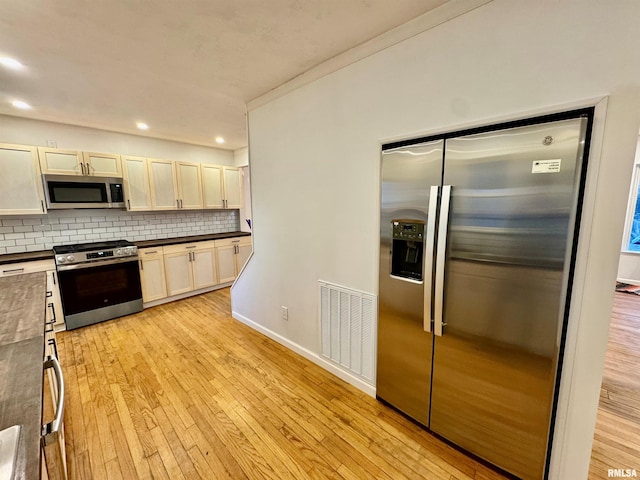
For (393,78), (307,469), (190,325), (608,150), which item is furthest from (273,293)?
(608,150)

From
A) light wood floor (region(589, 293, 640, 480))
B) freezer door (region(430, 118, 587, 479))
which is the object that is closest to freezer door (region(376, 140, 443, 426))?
freezer door (region(430, 118, 587, 479))

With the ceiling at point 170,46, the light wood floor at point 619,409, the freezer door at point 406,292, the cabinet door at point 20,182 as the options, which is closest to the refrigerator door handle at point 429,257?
the freezer door at point 406,292

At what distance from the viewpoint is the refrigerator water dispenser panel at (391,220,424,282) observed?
1.67 metres

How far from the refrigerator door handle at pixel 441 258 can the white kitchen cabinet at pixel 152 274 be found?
12.7 ft

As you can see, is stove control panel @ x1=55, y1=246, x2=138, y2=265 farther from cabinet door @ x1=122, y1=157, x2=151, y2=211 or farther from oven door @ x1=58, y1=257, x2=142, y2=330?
cabinet door @ x1=122, y1=157, x2=151, y2=211

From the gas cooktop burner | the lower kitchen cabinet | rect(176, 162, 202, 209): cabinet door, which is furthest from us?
rect(176, 162, 202, 209): cabinet door

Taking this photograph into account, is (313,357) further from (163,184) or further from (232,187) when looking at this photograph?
(232,187)

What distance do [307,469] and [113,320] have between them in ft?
11.0

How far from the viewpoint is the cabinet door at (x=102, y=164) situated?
3449mm

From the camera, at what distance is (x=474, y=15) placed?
138 centimetres

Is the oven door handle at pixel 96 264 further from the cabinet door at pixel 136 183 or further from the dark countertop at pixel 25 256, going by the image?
the cabinet door at pixel 136 183

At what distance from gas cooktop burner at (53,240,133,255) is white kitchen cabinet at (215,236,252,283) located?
1.34 m

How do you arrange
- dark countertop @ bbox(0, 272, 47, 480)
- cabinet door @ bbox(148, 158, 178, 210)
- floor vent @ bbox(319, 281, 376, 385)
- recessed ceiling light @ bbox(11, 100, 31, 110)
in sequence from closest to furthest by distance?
dark countertop @ bbox(0, 272, 47, 480) < floor vent @ bbox(319, 281, 376, 385) < recessed ceiling light @ bbox(11, 100, 31, 110) < cabinet door @ bbox(148, 158, 178, 210)

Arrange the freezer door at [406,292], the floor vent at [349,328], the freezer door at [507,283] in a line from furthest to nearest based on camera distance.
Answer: the floor vent at [349,328], the freezer door at [406,292], the freezer door at [507,283]
